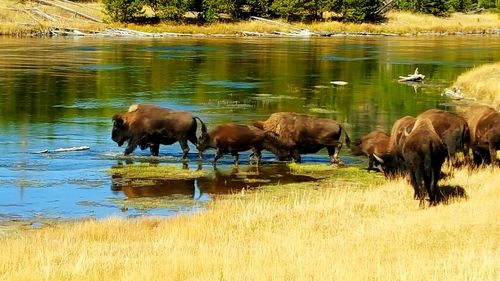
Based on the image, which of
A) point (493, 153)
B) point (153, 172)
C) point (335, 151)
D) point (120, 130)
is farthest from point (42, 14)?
point (493, 153)

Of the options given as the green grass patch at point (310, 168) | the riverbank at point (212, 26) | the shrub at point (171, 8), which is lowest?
the green grass patch at point (310, 168)

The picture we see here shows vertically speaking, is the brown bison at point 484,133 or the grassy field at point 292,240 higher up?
the brown bison at point 484,133

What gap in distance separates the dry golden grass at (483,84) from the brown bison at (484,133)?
16.6 m

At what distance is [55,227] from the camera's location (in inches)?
599

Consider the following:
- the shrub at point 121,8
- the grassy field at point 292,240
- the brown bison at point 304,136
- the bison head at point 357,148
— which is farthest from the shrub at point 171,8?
the grassy field at point 292,240

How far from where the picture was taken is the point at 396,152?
18.0 meters

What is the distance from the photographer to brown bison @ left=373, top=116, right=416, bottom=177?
57.3ft

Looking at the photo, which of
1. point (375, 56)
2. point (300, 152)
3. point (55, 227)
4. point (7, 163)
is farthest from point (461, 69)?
point (55, 227)

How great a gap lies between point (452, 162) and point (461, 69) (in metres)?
36.3

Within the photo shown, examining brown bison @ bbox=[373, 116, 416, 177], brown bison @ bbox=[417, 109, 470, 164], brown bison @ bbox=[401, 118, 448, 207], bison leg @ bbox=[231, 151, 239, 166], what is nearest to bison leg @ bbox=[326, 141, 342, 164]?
brown bison @ bbox=[373, 116, 416, 177]

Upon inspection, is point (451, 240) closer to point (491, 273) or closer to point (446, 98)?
point (491, 273)

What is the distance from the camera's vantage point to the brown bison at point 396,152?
17.5m

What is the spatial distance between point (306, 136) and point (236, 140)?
6.07 feet

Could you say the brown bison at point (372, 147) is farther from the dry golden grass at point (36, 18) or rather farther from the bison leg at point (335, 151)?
the dry golden grass at point (36, 18)
